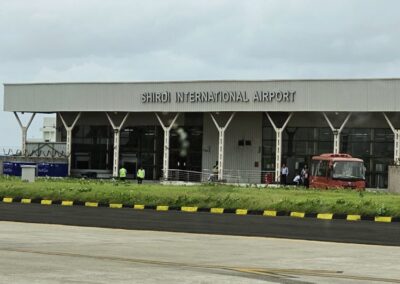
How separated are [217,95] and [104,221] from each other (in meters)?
30.7

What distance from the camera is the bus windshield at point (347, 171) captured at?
40.7 m

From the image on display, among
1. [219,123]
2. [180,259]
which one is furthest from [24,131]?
[180,259]

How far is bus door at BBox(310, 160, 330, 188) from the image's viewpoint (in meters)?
41.1

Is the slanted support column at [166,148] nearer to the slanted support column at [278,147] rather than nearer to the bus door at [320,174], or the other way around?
the slanted support column at [278,147]

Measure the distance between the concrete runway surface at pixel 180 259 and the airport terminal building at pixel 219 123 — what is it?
3168cm

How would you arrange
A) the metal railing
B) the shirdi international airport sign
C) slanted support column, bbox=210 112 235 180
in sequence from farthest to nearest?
the metal railing → slanted support column, bbox=210 112 235 180 → the shirdi international airport sign

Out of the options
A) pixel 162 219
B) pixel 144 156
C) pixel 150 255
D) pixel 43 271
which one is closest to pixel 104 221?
pixel 162 219

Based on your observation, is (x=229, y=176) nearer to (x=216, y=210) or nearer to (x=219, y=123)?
(x=219, y=123)

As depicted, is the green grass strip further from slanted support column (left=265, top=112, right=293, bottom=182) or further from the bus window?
slanted support column (left=265, top=112, right=293, bottom=182)

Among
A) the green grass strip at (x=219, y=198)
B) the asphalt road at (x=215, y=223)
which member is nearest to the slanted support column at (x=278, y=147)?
the green grass strip at (x=219, y=198)

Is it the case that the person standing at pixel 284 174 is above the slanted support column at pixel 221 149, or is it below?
below

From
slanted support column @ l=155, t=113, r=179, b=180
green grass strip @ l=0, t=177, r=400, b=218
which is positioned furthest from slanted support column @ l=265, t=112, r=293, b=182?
green grass strip @ l=0, t=177, r=400, b=218

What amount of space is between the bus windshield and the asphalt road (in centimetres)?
1729

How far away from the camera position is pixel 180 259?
40.7 feet
